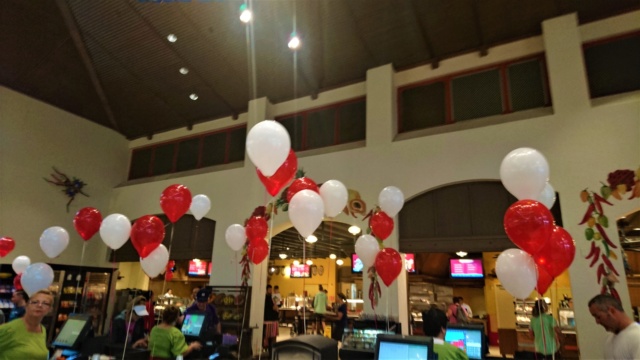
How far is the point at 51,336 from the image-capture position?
290 inches

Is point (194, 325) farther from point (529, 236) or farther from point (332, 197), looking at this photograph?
point (529, 236)

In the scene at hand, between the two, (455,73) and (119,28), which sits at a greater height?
(119,28)

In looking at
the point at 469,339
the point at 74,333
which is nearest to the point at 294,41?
the point at 74,333

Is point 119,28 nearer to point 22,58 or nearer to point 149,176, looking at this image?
point 22,58

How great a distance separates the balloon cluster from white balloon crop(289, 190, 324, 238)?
1.79 metres

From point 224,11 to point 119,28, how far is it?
8.17 ft

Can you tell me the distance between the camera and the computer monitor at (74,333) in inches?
147

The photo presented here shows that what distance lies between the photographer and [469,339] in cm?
325

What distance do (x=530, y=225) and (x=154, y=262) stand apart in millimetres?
4454

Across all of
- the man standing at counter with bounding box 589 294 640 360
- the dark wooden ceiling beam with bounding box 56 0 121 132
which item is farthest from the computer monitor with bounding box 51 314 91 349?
the dark wooden ceiling beam with bounding box 56 0 121 132

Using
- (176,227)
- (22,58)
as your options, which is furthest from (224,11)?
(176,227)

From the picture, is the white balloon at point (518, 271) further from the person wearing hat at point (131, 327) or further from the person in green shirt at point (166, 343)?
the person wearing hat at point (131, 327)

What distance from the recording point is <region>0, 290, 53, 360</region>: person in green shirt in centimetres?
253

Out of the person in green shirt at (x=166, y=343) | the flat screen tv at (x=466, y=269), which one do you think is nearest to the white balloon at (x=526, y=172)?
the person in green shirt at (x=166, y=343)
